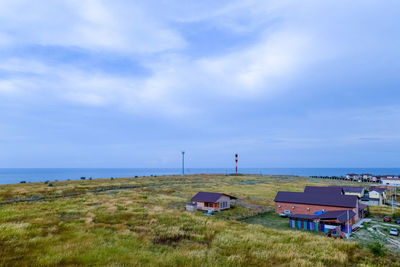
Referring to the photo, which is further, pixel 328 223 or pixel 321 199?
pixel 321 199

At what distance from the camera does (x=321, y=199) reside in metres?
46.8

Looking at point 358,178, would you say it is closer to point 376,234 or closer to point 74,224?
point 376,234

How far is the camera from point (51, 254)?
19797mm

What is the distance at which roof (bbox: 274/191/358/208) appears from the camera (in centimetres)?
4353

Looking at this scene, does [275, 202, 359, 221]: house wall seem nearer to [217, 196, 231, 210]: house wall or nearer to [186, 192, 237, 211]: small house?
[217, 196, 231, 210]: house wall

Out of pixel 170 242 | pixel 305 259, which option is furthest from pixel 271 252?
A: pixel 170 242

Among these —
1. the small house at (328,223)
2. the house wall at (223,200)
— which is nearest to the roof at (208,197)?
the house wall at (223,200)

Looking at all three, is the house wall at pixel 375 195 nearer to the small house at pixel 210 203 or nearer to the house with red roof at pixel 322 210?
the house with red roof at pixel 322 210

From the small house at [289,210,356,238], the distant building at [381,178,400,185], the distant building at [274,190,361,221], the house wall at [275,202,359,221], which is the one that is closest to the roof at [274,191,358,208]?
the distant building at [274,190,361,221]

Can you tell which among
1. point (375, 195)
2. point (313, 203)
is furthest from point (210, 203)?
point (375, 195)

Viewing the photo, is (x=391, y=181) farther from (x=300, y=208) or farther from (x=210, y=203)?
(x=210, y=203)

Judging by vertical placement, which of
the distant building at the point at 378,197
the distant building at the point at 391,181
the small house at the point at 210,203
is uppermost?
the small house at the point at 210,203

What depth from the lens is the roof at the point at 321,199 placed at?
43531 millimetres

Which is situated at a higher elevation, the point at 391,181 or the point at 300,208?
the point at 300,208
